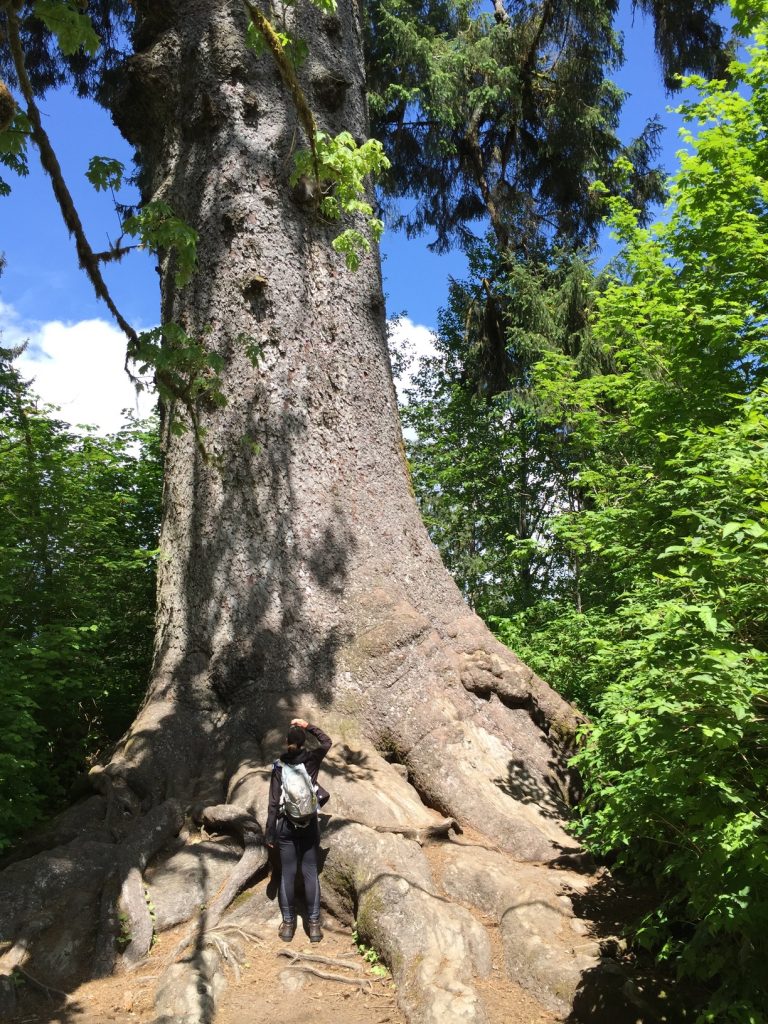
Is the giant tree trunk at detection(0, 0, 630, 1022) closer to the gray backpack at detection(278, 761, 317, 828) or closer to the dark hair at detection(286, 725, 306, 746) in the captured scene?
the gray backpack at detection(278, 761, 317, 828)

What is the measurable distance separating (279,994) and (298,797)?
1.03 m

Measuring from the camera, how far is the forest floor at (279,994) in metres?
4.16

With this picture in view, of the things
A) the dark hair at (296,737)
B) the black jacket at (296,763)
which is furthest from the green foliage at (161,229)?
the black jacket at (296,763)

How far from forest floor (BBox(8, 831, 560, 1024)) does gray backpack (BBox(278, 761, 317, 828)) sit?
0.69m

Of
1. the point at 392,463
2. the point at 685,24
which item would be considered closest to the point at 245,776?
the point at 392,463

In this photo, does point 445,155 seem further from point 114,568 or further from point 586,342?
point 114,568

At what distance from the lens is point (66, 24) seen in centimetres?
379

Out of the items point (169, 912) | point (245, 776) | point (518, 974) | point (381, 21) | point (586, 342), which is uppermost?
point (381, 21)

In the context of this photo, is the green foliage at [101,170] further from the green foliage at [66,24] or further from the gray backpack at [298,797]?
the gray backpack at [298,797]

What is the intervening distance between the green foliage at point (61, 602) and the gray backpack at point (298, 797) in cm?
191

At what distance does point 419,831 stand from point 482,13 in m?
16.4

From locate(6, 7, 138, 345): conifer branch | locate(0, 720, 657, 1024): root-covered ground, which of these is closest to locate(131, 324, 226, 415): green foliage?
locate(6, 7, 138, 345): conifer branch

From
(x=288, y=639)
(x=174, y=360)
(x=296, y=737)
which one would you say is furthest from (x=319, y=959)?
(x=174, y=360)

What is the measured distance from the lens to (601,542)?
7.28m
